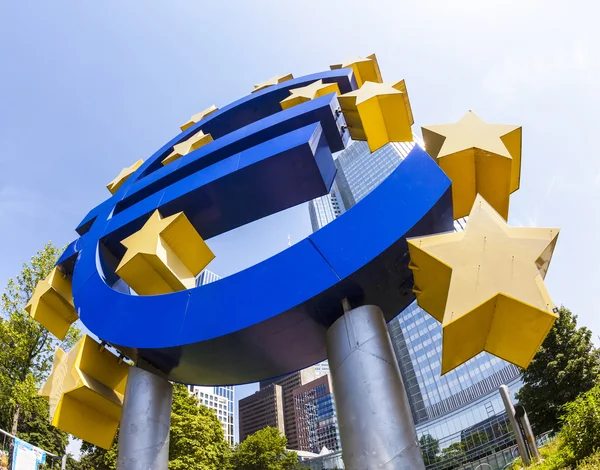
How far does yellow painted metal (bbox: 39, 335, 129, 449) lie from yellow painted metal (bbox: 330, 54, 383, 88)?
881 centimetres

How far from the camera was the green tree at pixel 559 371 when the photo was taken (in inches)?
802

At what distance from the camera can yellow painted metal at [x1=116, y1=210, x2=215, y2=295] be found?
6.44 meters

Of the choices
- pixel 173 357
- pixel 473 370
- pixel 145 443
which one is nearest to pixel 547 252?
pixel 173 357

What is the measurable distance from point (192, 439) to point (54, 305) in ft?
54.8

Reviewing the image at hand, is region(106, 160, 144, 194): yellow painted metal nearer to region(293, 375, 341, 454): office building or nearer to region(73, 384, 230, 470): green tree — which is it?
region(73, 384, 230, 470): green tree

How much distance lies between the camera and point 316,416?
370 feet

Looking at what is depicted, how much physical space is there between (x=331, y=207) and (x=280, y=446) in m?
103

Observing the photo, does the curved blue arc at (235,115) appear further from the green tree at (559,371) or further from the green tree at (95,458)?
the green tree at (559,371)

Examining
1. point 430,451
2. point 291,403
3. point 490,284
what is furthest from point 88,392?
point 291,403

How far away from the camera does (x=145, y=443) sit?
6125 millimetres

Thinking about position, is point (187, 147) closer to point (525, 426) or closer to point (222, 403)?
point (525, 426)

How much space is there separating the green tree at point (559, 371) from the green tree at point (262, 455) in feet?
69.7

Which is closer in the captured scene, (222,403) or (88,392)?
(88,392)

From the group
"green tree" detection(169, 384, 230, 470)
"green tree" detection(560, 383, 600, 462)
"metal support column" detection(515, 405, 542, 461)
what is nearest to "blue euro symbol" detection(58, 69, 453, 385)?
"green tree" detection(560, 383, 600, 462)
